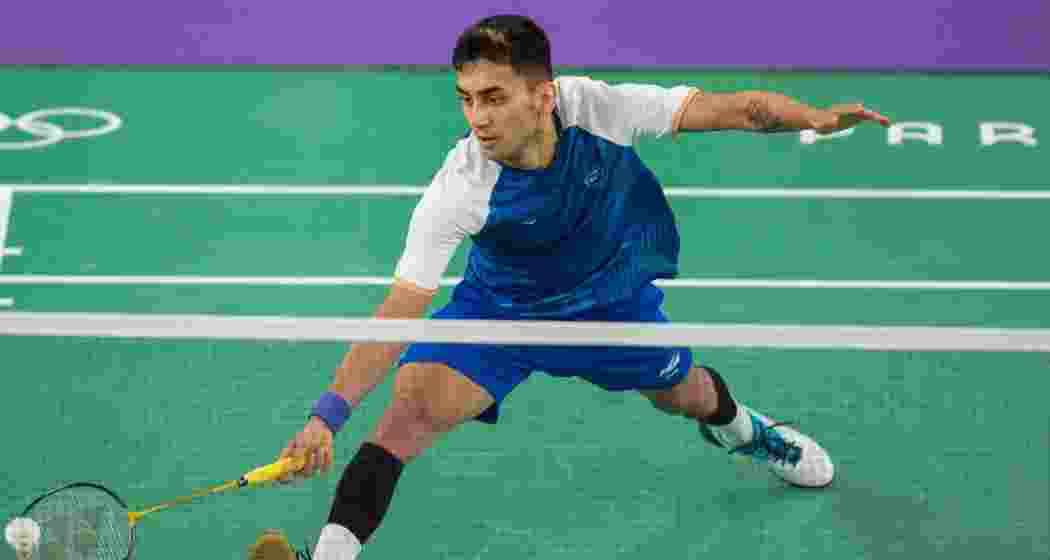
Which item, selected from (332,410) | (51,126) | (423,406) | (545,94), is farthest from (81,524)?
(51,126)

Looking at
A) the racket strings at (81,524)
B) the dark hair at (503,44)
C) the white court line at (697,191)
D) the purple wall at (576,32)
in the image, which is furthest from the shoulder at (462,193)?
the purple wall at (576,32)

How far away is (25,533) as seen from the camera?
5105 millimetres

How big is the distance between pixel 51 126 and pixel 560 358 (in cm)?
420

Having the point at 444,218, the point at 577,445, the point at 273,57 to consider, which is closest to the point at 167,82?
the point at 273,57

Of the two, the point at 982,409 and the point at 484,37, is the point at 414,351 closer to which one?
the point at 484,37

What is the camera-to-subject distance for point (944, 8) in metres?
9.65

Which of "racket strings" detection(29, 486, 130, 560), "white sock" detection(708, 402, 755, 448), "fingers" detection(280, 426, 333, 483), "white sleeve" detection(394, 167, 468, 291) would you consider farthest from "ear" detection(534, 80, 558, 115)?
"racket strings" detection(29, 486, 130, 560)

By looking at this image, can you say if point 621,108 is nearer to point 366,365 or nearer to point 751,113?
point 751,113

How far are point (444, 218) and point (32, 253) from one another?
3.22 meters

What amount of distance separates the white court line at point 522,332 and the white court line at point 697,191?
11.9 feet

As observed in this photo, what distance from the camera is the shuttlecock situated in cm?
510

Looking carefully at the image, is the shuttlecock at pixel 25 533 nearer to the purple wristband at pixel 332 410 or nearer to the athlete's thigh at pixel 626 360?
the purple wristband at pixel 332 410

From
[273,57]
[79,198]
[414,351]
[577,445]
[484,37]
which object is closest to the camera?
[484,37]

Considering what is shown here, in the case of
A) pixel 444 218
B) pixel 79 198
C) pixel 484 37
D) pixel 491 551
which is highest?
pixel 484 37
